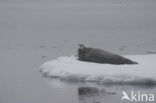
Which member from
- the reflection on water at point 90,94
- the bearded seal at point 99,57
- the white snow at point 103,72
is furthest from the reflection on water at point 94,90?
the bearded seal at point 99,57

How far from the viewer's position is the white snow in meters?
14.1

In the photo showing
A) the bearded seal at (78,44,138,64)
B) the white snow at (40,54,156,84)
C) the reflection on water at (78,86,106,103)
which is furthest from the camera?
the bearded seal at (78,44,138,64)

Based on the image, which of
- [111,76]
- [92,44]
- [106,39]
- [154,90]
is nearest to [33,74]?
[111,76]

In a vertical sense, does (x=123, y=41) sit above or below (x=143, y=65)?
above

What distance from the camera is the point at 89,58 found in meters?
16.2

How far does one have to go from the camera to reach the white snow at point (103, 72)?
46.2 ft

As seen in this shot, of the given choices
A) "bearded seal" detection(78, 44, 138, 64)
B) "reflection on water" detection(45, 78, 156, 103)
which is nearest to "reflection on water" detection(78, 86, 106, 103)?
"reflection on water" detection(45, 78, 156, 103)

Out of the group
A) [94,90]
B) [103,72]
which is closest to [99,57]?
[103,72]

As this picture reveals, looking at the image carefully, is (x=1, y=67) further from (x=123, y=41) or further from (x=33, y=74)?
(x=123, y=41)

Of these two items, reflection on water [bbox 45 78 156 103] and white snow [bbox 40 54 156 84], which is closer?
reflection on water [bbox 45 78 156 103]

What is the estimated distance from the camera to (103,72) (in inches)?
569

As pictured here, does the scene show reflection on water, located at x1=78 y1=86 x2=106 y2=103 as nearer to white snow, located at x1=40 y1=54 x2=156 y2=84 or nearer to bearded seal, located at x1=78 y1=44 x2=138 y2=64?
white snow, located at x1=40 y1=54 x2=156 y2=84

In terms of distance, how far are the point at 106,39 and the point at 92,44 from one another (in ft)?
8.34

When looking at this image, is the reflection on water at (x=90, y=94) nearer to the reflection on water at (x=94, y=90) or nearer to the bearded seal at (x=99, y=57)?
the reflection on water at (x=94, y=90)
